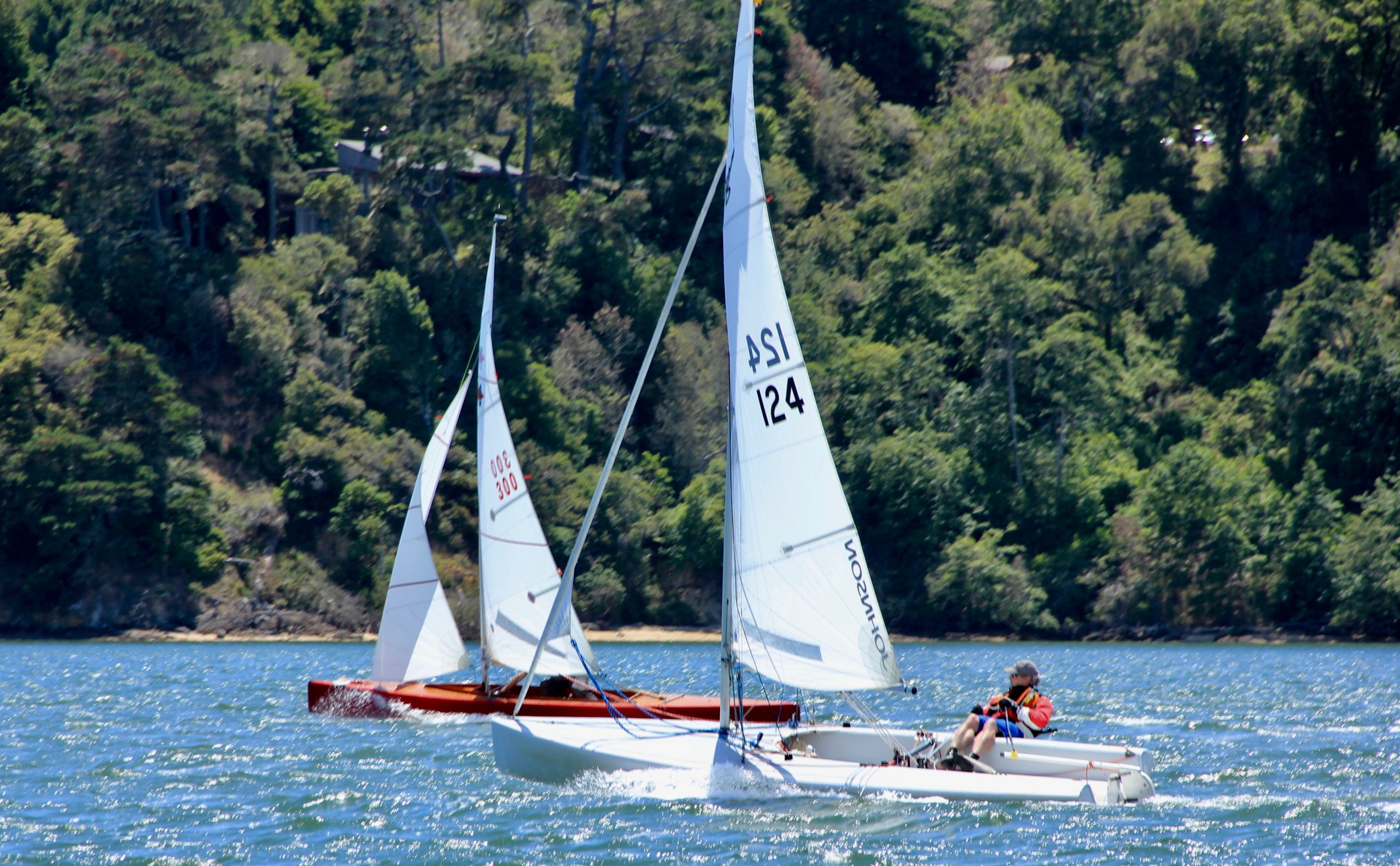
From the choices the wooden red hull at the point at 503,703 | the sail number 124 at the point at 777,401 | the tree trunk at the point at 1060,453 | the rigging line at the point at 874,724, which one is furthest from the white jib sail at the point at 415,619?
the tree trunk at the point at 1060,453

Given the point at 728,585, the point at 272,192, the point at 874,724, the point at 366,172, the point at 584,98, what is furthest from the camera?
the point at 584,98

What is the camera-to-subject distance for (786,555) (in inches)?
600

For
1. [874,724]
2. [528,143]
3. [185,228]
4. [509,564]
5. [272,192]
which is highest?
[528,143]

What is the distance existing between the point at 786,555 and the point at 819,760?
Answer: 205cm

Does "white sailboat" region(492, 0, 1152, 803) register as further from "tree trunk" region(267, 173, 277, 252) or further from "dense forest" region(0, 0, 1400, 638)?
"tree trunk" region(267, 173, 277, 252)

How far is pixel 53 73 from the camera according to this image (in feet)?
188

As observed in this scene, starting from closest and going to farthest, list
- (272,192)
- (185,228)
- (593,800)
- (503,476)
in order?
(593,800) → (503,476) → (185,228) → (272,192)

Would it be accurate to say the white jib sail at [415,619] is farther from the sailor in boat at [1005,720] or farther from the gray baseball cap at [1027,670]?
the gray baseball cap at [1027,670]

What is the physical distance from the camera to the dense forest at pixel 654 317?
5081cm

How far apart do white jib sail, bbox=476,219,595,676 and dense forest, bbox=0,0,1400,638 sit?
2790cm

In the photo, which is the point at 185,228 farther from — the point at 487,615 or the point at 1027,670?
the point at 1027,670

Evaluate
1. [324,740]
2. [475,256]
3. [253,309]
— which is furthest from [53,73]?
[324,740]

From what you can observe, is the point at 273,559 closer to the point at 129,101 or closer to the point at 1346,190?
the point at 129,101

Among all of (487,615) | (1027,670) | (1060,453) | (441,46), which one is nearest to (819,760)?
(1027,670)
